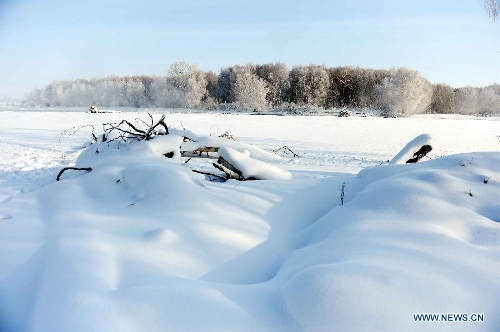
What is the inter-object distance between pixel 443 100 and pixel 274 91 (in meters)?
29.4

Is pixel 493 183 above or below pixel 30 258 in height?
above

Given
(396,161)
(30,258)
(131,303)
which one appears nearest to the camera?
(131,303)

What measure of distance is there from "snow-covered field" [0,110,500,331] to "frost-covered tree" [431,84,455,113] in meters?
65.0

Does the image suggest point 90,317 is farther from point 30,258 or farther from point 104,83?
point 104,83

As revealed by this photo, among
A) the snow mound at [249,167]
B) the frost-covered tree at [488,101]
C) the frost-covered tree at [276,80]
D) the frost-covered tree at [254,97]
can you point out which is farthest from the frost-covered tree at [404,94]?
the snow mound at [249,167]

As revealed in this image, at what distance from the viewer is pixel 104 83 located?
68625 millimetres

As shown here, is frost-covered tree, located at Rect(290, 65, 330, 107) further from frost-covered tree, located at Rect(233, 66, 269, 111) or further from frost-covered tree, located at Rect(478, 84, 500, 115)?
frost-covered tree, located at Rect(478, 84, 500, 115)

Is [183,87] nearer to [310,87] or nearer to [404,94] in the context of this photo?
[310,87]

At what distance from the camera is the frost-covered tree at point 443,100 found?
60.1 m

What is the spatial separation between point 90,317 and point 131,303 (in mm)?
161

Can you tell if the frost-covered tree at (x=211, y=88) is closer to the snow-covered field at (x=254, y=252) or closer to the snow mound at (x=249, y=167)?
the snow mound at (x=249, y=167)

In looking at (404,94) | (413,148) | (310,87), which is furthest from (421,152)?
(310,87)

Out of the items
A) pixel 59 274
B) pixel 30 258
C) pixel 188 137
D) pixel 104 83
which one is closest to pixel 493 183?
pixel 59 274

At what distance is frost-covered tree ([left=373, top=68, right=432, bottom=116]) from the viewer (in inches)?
1809
